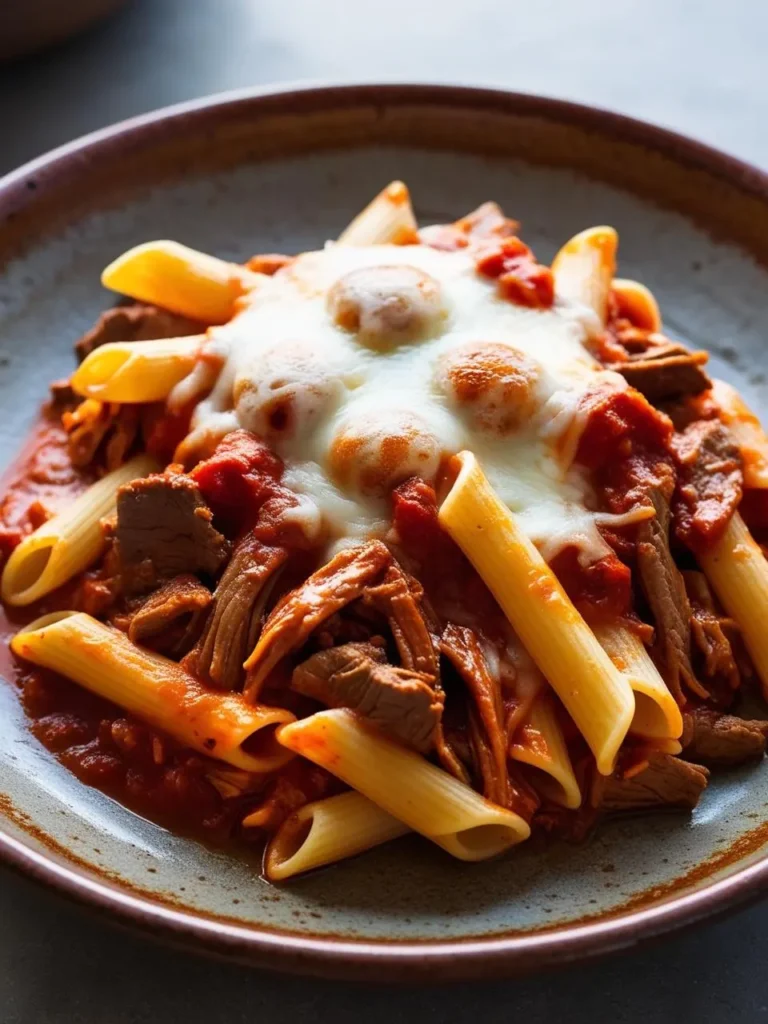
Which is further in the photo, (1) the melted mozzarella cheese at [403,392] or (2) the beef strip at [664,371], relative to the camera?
(2) the beef strip at [664,371]

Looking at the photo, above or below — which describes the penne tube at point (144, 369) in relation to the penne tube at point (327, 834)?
above

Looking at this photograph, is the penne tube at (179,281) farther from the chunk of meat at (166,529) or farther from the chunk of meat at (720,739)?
the chunk of meat at (720,739)

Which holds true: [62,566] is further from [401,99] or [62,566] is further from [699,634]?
[401,99]

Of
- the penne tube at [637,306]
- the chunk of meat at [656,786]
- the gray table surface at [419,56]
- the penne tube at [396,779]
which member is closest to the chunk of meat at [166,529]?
the penne tube at [396,779]

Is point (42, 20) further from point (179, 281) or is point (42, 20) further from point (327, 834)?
point (327, 834)

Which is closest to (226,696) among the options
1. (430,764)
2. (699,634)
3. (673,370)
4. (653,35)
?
(430,764)

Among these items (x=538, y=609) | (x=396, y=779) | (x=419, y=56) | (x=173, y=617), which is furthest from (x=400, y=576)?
(x=419, y=56)

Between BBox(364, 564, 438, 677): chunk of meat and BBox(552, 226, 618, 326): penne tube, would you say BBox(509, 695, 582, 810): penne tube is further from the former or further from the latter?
BBox(552, 226, 618, 326): penne tube

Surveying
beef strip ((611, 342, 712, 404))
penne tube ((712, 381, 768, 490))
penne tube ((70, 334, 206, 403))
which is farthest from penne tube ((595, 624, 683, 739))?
penne tube ((70, 334, 206, 403))
